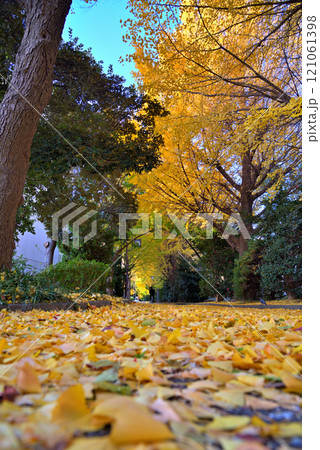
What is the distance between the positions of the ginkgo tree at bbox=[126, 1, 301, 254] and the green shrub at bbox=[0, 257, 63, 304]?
405 centimetres

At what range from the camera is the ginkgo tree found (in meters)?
4.91

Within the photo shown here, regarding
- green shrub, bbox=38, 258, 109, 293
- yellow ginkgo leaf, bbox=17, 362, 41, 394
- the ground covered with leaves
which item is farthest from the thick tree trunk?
yellow ginkgo leaf, bbox=17, 362, 41, 394

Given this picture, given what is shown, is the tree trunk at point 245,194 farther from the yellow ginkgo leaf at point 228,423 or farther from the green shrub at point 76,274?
the yellow ginkgo leaf at point 228,423

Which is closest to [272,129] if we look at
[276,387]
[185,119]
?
[185,119]

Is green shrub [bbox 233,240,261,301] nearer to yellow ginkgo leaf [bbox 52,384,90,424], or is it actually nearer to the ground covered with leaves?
the ground covered with leaves

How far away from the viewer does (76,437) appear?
0.48m

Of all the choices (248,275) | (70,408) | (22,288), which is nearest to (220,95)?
(22,288)

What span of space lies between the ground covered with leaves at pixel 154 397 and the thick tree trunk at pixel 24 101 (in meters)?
3.35

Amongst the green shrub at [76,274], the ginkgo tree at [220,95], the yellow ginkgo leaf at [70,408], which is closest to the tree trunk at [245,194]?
the ginkgo tree at [220,95]

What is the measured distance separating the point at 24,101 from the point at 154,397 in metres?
4.48

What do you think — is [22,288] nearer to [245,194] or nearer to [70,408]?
[70,408]

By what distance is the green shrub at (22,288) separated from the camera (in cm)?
376

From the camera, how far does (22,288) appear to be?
3.91 meters
